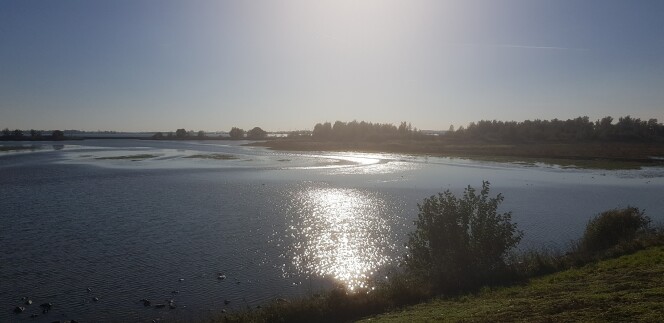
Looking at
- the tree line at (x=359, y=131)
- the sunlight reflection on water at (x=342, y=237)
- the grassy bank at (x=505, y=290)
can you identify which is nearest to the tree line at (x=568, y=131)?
the tree line at (x=359, y=131)

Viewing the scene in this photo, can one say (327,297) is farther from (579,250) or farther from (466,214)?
(579,250)

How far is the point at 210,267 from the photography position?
1662cm

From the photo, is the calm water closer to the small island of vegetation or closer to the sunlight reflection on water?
the sunlight reflection on water

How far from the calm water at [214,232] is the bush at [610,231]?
2.18 meters

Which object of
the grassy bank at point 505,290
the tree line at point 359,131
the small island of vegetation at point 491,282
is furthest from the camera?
the tree line at point 359,131

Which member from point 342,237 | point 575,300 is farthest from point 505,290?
point 342,237

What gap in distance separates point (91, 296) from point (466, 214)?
37.6ft

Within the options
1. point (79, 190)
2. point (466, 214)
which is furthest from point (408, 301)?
point (79, 190)

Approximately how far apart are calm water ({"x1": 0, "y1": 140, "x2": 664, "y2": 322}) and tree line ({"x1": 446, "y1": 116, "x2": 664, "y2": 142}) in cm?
7290

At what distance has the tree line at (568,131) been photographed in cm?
10906

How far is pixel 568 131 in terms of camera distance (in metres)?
121

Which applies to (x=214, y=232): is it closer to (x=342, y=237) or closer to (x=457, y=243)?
(x=342, y=237)

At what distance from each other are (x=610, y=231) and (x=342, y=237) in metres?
10.5

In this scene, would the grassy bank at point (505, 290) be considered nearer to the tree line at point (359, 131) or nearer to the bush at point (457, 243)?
the bush at point (457, 243)
